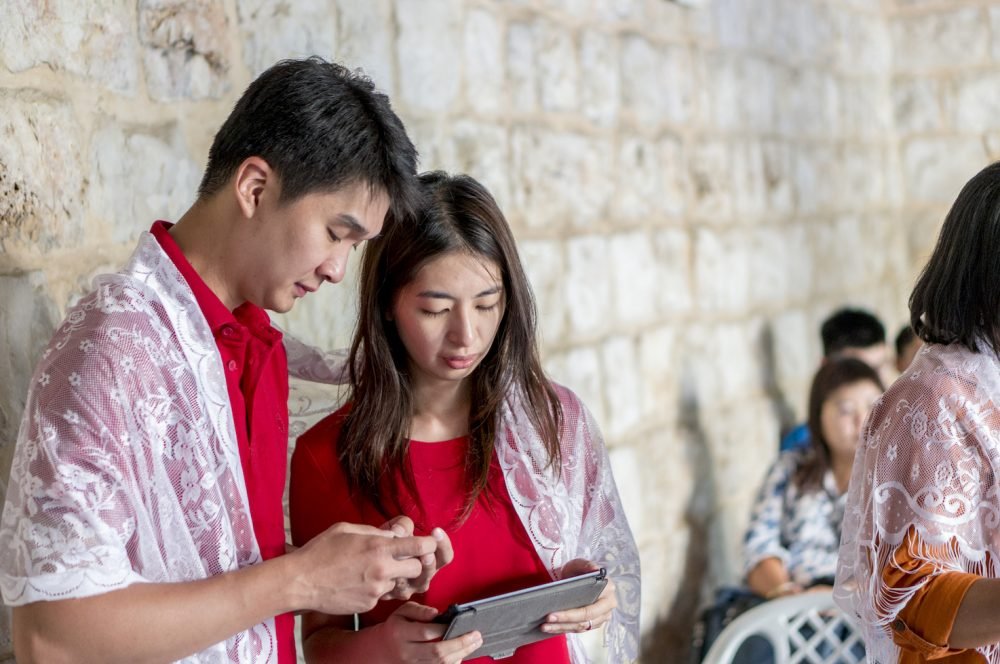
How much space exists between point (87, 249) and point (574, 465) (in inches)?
32.3

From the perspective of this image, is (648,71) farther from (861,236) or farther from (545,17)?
(861,236)

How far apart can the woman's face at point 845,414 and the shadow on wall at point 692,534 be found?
518 mm

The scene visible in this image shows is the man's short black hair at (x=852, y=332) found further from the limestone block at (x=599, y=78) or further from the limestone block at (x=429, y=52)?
the limestone block at (x=429, y=52)

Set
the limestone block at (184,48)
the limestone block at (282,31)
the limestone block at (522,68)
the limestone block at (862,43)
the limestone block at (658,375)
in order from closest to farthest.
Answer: the limestone block at (184,48)
the limestone block at (282,31)
the limestone block at (522,68)
the limestone block at (658,375)
the limestone block at (862,43)

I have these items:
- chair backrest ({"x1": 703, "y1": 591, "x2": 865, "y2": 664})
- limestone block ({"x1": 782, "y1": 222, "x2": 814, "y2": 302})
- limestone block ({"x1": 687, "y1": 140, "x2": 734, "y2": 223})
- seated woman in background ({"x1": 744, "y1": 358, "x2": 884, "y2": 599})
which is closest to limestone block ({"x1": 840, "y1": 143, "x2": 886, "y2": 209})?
limestone block ({"x1": 782, "y1": 222, "x2": 814, "y2": 302})

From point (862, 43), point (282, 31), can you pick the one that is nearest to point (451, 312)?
point (282, 31)

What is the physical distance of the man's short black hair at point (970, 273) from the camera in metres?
1.73

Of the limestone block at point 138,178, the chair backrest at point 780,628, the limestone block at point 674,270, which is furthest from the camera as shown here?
the limestone block at point 674,270

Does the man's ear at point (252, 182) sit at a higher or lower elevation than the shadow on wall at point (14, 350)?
higher

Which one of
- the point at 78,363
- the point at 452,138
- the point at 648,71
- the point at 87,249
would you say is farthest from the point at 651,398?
the point at 78,363

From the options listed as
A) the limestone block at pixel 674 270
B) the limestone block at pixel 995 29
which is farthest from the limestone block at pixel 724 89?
the limestone block at pixel 995 29

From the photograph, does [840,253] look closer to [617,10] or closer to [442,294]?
[617,10]

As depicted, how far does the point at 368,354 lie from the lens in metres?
1.85

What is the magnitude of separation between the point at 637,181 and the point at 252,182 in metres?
2.50
